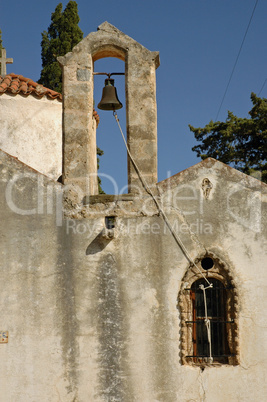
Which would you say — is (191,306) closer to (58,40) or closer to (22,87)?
(22,87)

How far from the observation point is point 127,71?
8.20m

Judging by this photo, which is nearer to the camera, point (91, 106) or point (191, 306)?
point (191, 306)

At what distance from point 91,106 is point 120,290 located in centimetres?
259

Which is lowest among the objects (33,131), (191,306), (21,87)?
(191,306)

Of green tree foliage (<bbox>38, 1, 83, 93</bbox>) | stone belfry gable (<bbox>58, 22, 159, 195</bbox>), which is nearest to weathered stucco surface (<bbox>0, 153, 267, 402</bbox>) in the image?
stone belfry gable (<bbox>58, 22, 159, 195</bbox>)

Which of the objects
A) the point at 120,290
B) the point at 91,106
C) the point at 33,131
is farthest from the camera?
the point at 33,131

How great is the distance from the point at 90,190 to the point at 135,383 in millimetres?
2614

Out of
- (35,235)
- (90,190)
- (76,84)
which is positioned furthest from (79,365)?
(76,84)

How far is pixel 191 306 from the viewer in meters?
7.75

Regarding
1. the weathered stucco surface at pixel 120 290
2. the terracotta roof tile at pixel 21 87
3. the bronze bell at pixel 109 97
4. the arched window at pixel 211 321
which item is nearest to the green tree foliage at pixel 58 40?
the terracotta roof tile at pixel 21 87

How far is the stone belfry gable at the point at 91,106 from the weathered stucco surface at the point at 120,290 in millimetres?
374

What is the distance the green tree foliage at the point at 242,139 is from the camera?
20812mm

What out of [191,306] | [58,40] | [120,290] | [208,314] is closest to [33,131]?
[120,290]

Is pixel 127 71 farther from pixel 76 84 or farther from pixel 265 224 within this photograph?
pixel 265 224
